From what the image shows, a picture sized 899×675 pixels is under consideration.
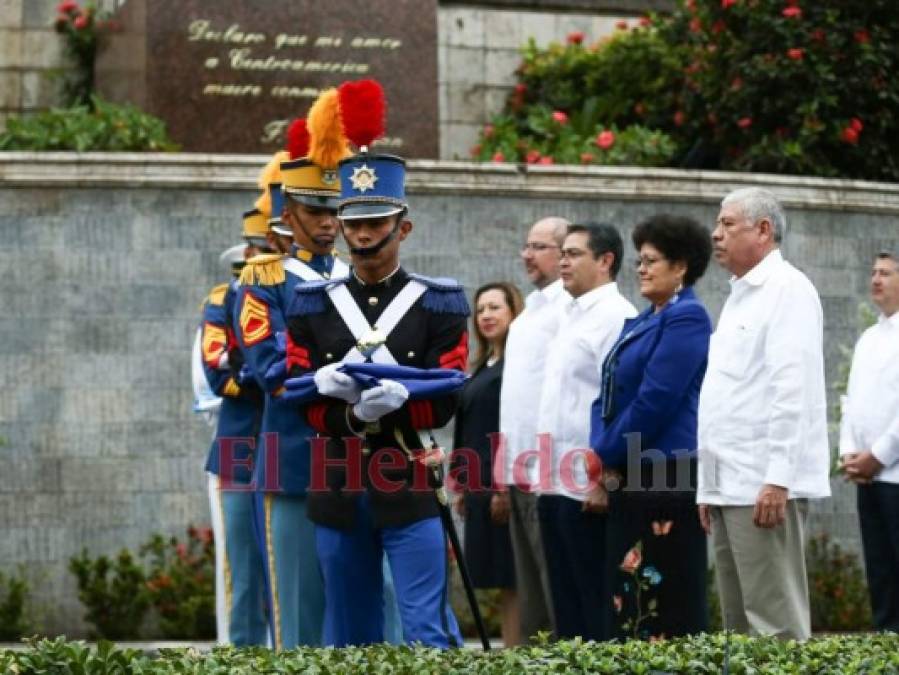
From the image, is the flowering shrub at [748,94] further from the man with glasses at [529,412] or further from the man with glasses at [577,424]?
the man with glasses at [577,424]

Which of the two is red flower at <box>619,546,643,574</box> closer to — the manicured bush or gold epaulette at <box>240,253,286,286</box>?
gold epaulette at <box>240,253,286,286</box>

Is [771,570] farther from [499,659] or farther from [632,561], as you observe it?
[499,659]

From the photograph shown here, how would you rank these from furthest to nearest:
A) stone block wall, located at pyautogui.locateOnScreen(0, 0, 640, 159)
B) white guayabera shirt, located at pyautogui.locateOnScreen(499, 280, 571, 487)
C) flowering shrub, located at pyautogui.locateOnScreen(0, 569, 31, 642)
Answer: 1. stone block wall, located at pyautogui.locateOnScreen(0, 0, 640, 159)
2. flowering shrub, located at pyautogui.locateOnScreen(0, 569, 31, 642)
3. white guayabera shirt, located at pyautogui.locateOnScreen(499, 280, 571, 487)

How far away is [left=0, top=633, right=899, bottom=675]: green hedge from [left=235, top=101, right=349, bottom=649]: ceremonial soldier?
235 centimetres

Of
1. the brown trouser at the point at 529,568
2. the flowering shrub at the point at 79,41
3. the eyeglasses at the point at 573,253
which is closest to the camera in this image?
the eyeglasses at the point at 573,253

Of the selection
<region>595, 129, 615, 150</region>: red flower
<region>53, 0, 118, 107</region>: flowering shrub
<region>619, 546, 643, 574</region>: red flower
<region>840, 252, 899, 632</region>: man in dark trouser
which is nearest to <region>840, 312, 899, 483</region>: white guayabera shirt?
<region>840, 252, 899, 632</region>: man in dark trouser

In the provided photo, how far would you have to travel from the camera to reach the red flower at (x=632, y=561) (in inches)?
356

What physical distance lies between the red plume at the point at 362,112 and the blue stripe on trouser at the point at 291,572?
1599 mm

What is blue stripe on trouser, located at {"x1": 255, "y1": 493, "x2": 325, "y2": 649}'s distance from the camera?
8.95 meters

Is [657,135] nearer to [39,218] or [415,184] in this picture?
[415,184]

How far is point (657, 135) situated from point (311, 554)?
7.42m

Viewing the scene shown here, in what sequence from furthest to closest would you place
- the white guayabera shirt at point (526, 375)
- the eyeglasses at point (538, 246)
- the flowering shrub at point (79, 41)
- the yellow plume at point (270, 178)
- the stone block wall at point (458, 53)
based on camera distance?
the stone block wall at point (458, 53) → the flowering shrub at point (79, 41) → the eyeglasses at point (538, 246) → the white guayabera shirt at point (526, 375) → the yellow plume at point (270, 178)

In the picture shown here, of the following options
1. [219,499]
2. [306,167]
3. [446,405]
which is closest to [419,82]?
[219,499]

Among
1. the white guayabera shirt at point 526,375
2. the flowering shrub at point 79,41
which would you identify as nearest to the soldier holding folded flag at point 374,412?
the white guayabera shirt at point 526,375
